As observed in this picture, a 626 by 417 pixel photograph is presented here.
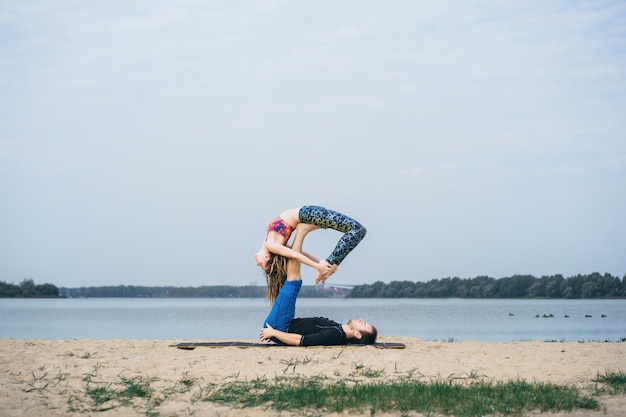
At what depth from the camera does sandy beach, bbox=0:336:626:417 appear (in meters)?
7.73

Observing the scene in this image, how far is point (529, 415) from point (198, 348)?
19.2ft

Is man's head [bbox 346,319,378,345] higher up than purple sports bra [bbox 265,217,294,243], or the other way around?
purple sports bra [bbox 265,217,294,243]

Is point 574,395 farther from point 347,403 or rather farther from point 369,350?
point 369,350

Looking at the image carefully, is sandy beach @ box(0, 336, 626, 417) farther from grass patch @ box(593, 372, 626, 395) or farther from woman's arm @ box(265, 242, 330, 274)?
woman's arm @ box(265, 242, 330, 274)

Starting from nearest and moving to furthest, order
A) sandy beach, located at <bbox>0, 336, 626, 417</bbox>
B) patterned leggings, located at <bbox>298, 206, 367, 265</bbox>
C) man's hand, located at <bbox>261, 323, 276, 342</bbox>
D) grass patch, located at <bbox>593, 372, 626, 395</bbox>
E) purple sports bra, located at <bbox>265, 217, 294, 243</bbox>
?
1. sandy beach, located at <bbox>0, 336, 626, 417</bbox>
2. grass patch, located at <bbox>593, 372, 626, 395</bbox>
3. man's hand, located at <bbox>261, 323, 276, 342</bbox>
4. patterned leggings, located at <bbox>298, 206, 367, 265</bbox>
5. purple sports bra, located at <bbox>265, 217, 294, 243</bbox>

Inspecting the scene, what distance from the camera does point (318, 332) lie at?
11.8 meters

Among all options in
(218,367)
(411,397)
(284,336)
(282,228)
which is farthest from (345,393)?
(282,228)

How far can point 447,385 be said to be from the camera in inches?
330

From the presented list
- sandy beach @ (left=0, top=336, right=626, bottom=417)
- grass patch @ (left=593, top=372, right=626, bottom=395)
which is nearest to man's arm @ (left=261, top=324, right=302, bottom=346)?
sandy beach @ (left=0, top=336, right=626, bottom=417)

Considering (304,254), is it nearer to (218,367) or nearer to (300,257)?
(300,257)

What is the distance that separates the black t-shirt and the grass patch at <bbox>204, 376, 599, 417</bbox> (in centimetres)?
Answer: 299

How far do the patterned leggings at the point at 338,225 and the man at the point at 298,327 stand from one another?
21cm

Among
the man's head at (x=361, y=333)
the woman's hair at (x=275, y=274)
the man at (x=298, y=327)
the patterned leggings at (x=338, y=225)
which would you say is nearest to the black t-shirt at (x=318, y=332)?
the man at (x=298, y=327)

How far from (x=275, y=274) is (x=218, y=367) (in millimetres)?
2840
